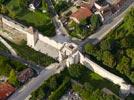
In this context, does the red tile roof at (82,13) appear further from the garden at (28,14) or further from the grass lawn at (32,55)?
the grass lawn at (32,55)

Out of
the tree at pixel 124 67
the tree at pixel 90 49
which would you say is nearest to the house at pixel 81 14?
the tree at pixel 90 49

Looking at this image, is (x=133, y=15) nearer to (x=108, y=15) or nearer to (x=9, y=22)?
(x=108, y=15)

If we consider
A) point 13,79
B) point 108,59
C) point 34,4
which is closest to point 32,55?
point 13,79

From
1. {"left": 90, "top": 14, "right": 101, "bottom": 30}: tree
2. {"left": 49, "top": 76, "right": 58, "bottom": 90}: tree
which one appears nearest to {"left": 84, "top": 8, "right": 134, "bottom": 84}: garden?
{"left": 90, "top": 14, "right": 101, "bottom": 30}: tree

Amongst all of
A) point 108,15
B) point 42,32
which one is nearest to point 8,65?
point 42,32

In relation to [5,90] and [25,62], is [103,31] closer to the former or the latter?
[25,62]

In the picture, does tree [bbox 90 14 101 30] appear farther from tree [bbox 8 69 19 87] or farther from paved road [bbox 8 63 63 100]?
tree [bbox 8 69 19 87]

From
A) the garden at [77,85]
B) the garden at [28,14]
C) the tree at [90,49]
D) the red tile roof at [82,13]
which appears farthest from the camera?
the red tile roof at [82,13]
